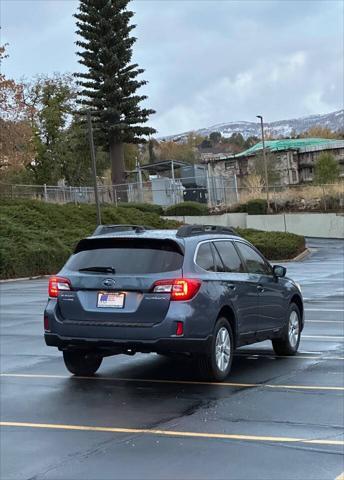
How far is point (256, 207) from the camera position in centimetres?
6334

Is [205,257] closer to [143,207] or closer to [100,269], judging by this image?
[100,269]

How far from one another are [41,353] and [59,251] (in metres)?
24.7

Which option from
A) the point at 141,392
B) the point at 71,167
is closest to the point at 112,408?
the point at 141,392

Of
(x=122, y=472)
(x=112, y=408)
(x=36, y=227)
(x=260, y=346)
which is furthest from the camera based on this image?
(x=36, y=227)

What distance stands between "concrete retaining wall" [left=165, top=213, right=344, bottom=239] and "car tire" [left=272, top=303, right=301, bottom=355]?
50052 millimetres

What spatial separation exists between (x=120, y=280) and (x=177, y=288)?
0.63 m

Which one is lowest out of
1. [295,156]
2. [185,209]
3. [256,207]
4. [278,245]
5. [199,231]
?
[278,245]

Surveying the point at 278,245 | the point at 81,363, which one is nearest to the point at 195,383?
the point at 81,363

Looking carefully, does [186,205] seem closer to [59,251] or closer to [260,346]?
[59,251]

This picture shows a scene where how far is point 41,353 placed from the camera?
34.2 ft

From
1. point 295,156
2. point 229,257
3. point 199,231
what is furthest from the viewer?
point 295,156

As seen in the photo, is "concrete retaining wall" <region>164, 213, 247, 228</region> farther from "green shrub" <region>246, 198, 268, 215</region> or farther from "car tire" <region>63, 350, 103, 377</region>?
"car tire" <region>63, 350, 103, 377</region>

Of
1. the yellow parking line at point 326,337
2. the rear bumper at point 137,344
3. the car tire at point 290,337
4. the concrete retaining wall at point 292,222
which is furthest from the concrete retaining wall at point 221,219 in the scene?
the rear bumper at point 137,344

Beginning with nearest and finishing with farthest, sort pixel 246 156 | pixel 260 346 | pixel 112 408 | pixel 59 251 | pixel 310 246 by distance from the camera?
1. pixel 112 408
2. pixel 260 346
3. pixel 59 251
4. pixel 310 246
5. pixel 246 156
